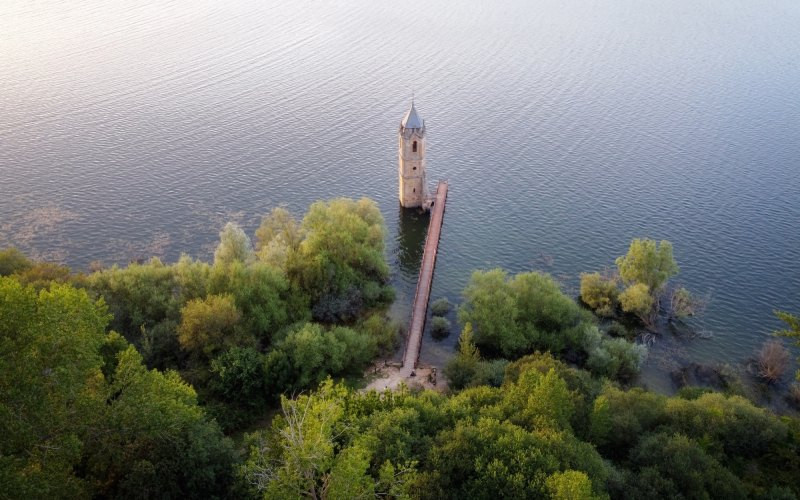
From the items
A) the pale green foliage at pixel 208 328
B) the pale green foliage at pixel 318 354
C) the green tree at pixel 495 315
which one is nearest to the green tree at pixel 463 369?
the green tree at pixel 495 315

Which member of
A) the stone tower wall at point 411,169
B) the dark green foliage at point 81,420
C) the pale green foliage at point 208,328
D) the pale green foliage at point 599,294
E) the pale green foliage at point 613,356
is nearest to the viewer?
the dark green foliage at point 81,420

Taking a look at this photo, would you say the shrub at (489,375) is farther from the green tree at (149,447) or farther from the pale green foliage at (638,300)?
the green tree at (149,447)

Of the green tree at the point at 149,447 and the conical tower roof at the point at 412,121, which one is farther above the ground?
the conical tower roof at the point at 412,121

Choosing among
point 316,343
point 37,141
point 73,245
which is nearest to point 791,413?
point 316,343

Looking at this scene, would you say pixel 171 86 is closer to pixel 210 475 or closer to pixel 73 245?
pixel 73 245

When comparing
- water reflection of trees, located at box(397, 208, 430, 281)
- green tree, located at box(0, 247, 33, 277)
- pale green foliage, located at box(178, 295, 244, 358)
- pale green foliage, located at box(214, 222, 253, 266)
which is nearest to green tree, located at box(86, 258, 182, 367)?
pale green foliage, located at box(178, 295, 244, 358)

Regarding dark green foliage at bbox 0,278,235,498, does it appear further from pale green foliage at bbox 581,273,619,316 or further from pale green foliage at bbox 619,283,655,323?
pale green foliage at bbox 619,283,655,323

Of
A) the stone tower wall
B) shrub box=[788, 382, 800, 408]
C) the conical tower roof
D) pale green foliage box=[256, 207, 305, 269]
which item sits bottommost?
shrub box=[788, 382, 800, 408]

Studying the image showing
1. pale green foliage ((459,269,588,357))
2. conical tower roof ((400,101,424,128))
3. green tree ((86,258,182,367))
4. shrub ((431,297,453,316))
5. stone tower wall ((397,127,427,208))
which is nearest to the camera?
green tree ((86,258,182,367))
